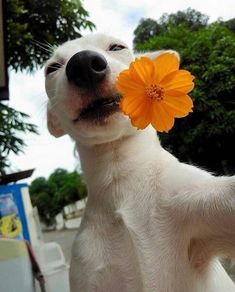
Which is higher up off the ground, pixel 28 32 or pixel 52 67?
pixel 28 32

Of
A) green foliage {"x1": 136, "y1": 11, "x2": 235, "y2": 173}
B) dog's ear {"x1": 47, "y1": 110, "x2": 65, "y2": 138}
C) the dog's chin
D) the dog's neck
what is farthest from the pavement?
the dog's chin

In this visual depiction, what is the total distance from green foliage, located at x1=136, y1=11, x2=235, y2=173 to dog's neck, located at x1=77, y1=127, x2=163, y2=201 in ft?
4.58

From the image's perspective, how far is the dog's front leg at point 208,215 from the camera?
0.70 m

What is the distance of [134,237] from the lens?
30.7 inches

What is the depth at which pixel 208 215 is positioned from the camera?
2.35 ft

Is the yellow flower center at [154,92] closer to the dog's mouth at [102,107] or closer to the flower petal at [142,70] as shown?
the flower petal at [142,70]

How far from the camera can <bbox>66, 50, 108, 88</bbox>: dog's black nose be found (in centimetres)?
78

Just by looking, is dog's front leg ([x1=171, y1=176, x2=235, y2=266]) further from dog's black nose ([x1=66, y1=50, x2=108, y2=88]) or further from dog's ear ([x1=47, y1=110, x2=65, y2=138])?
dog's ear ([x1=47, y1=110, x2=65, y2=138])

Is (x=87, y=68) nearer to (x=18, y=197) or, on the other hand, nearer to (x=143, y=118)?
(x=143, y=118)

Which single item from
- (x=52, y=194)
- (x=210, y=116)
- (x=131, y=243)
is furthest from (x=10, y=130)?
(x=52, y=194)

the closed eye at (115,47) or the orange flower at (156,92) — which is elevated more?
the closed eye at (115,47)

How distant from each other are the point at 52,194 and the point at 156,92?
15.9 metres

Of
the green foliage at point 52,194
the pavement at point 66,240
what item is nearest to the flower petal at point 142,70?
the pavement at point 66,240

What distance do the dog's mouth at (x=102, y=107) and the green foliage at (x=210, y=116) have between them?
1.49 metres
